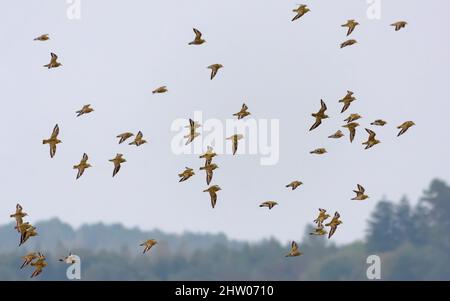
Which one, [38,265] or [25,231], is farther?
[25,231]

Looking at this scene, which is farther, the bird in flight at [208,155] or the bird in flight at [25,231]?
→ the bird in flight at [208,155]

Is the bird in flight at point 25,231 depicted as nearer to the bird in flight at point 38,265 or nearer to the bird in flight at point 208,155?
the bird in flight at point 38,265

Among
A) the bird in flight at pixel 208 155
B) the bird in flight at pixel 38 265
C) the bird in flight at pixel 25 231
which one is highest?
the bird in flight at pixel 208 155

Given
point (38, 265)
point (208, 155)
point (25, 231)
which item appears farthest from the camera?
point (208, 155)

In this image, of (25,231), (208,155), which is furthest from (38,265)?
(208,155)

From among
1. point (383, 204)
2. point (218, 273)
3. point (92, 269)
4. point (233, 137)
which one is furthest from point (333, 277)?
point (233, 137)

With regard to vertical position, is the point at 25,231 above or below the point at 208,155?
below

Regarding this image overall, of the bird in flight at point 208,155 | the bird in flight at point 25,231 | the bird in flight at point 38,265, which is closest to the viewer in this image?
the bird in flight at point 38,265

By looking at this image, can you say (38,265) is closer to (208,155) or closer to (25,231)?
(25,231)

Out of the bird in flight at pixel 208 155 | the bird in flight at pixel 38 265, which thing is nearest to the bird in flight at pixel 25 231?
the bird in flight at pixel 38 265

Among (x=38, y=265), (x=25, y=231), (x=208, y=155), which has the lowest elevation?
(x=38, y=265)
